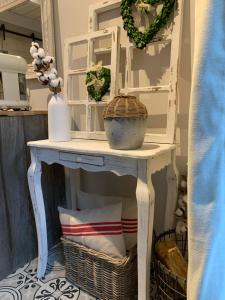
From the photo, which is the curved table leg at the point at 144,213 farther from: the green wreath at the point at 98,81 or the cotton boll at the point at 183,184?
the green wreath at the point at 98,81

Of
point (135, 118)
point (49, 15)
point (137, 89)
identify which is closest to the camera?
point (135, 118)

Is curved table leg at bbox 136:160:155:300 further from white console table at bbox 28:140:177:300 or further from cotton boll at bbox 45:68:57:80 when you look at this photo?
cotton boll at bbox 45:68:57:80

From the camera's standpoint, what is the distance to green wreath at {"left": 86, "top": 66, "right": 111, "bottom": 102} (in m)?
1.15

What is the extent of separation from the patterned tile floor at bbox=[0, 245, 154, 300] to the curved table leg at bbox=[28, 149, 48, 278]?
0.06 m

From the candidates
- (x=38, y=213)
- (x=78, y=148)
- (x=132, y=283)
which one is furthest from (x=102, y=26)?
(x=132, y=283)

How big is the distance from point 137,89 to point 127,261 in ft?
2.55

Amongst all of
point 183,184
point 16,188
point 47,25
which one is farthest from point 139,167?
point 47,25

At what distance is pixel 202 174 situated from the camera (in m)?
0.50

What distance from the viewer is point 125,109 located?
0.89 metres

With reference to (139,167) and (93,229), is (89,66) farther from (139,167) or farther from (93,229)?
(93,229)

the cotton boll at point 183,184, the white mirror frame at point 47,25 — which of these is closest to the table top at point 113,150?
the cotton boll at point 183,184

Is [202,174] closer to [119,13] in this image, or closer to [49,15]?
[119,13]

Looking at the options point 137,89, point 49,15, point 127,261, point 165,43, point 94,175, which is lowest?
point 127,261

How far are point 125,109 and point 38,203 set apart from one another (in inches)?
26.7
